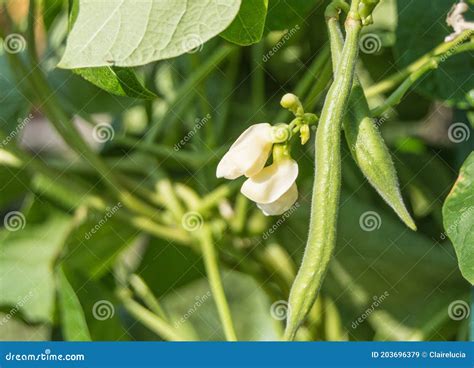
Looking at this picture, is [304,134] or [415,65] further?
[415,65]

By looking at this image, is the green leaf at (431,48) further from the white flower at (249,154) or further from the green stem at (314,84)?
the white flower at (249,154)

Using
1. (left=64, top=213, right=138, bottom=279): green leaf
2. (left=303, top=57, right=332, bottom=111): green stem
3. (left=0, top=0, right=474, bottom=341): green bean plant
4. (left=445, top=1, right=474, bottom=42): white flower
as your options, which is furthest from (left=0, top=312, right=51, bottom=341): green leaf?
(left=445, top=1, right=474, bottom=42): white flower

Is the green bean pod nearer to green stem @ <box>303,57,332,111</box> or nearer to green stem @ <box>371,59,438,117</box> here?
green stem @ <box>371,59,438,117</box>

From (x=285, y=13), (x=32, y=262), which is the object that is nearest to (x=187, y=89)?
(x=285, y=13)

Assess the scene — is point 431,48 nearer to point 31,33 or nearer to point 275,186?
point 275,186

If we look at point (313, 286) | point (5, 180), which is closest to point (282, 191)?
point (313, 286)
